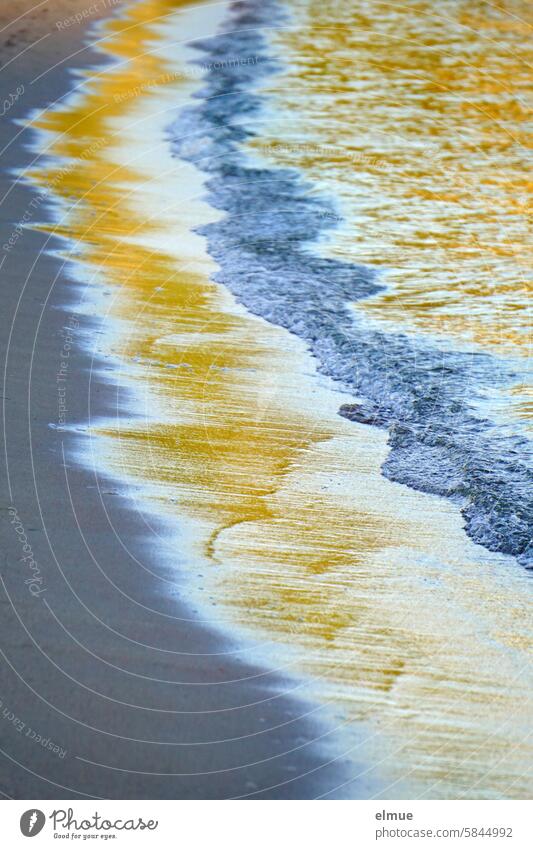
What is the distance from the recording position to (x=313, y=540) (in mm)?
3621

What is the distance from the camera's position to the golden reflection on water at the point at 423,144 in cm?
597

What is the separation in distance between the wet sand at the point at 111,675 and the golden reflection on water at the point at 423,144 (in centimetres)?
238

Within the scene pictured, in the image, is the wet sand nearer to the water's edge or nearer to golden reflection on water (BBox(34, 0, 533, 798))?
golden reflection on water (BBox(34, 0, 533, 798))

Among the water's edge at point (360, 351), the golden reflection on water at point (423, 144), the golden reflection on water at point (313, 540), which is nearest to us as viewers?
the golden reflection on water at point (313, 540)

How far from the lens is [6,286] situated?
5344 mm

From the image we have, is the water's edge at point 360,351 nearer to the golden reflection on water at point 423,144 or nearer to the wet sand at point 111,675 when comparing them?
the golden reflection on water at point 423,144

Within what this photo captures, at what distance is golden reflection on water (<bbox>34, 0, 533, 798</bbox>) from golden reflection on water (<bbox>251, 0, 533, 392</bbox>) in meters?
1.12

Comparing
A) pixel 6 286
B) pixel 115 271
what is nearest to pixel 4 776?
pixel 6 286

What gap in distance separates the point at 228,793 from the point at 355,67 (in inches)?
363
